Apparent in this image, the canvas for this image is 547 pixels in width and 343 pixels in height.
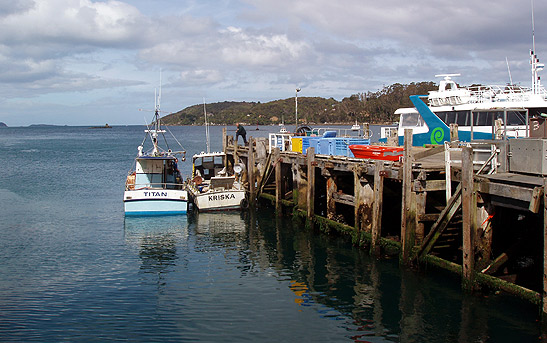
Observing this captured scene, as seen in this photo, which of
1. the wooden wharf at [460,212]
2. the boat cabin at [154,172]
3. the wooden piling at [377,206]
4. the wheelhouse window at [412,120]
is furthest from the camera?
the boat cabin at [154,172]

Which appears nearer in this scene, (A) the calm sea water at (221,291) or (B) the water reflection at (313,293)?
(A) the calm sea water at (221,291)

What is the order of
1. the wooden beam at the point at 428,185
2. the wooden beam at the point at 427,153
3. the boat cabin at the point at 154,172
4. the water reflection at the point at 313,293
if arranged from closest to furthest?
the water reflection at the point at 313,293 → the wooden beam at the point at 428,185 → the wooden beam at the point at 427,153 → the boat cabin at the point at 154,172

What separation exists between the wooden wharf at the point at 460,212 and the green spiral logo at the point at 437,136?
5.41 m

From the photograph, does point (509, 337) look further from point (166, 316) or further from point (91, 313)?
point (91, 313)

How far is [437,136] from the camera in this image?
82.6 ft

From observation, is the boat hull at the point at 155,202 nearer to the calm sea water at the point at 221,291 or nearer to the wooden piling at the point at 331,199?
the calm sea water at the point at 221,291

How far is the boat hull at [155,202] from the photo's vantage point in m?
25.6

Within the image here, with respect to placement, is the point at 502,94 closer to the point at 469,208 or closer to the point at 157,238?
the point at 469,208

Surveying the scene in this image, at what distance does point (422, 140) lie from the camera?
1022 inches

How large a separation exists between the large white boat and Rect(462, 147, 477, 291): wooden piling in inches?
364

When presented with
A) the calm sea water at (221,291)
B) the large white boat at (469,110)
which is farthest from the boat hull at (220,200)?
the large white boat at (469,110)

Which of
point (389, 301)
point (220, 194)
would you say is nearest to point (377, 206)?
point (389, 301)

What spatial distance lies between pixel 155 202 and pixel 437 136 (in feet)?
47.9

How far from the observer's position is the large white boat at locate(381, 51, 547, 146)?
70.6ft
